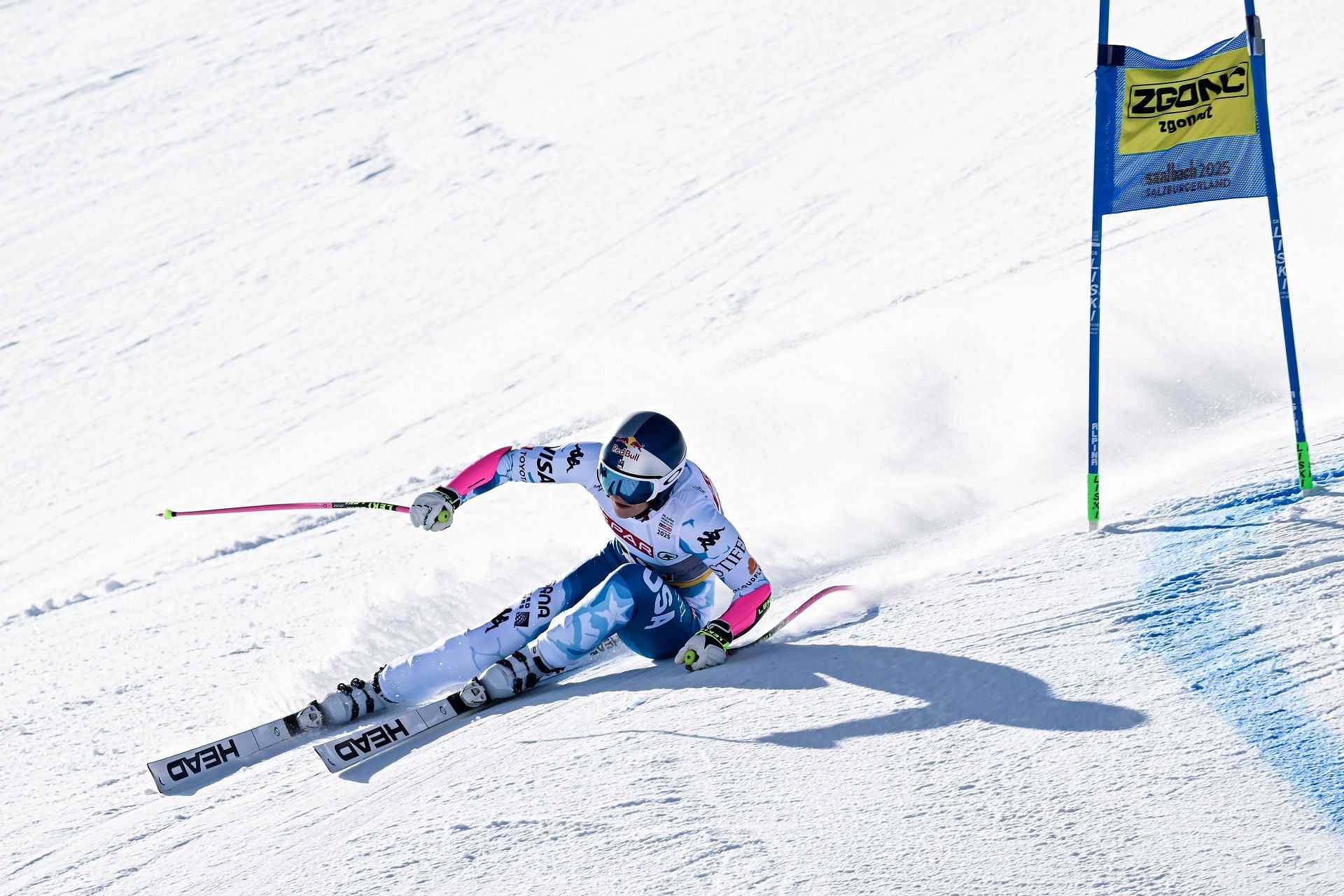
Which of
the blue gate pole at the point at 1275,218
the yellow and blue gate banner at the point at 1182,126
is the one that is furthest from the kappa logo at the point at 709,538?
the blue gate pole at the point at 1275,218

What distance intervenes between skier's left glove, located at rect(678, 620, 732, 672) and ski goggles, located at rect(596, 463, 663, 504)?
49 cm

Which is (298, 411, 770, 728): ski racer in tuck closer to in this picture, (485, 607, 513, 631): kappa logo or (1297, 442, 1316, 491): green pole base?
(485, 607, 513, 631): kappa logo

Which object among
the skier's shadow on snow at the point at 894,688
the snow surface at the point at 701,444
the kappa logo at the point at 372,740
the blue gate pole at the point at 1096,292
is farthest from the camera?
the blue gate pole at the point at 1096,292

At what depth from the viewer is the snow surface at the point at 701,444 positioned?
10.8 feet

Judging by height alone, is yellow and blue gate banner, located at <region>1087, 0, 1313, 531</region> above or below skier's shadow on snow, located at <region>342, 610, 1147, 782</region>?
above

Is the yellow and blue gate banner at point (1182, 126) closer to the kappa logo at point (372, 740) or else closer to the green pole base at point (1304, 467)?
the green pole base at point (1304, 467)

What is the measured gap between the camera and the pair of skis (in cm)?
425

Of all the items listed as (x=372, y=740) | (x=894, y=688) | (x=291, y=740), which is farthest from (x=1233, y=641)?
(x=291, y=740)

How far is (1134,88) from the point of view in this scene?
4.60m

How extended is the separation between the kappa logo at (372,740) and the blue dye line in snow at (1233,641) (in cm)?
233

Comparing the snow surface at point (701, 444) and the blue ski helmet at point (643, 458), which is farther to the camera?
the blue ski helmet at point (643, 458)

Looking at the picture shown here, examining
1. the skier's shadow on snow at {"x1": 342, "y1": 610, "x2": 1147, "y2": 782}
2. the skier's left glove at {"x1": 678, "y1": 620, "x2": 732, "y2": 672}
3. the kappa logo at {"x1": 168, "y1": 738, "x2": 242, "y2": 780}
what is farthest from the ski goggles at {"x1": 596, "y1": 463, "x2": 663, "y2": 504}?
the kappa logo at {"x1": 168, "y1": 738, "x2": 242, "y2": 780}

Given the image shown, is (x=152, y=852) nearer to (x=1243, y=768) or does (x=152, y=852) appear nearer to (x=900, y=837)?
(x=900, y=837)

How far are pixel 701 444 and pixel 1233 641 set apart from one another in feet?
13.9
